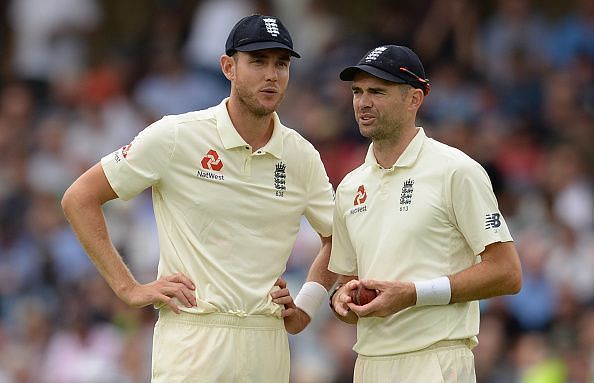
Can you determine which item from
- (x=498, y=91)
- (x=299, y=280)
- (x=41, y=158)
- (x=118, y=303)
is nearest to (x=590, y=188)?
(x=498, y=91)

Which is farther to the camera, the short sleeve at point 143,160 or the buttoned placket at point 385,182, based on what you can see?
the short sleeve at point 143,160

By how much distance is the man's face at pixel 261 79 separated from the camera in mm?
6988

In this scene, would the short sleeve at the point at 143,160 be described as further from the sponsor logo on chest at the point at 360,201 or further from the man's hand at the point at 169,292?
the sponsor logo on chest at the point at 360,201

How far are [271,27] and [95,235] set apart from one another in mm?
1354

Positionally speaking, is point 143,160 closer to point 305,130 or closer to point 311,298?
point 311,298

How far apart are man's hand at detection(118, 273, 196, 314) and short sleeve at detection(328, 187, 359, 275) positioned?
0.78 meters

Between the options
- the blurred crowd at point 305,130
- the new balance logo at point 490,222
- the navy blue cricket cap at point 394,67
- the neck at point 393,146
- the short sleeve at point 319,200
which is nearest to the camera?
the new balance logo at point 490,222

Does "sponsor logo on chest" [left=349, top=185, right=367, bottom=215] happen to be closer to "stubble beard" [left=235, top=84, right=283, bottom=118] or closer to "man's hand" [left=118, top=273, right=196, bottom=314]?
"stubble beard" [left=235, top=84, right=283, bottom=118]

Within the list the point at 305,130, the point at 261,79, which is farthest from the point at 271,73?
the point at 305,130

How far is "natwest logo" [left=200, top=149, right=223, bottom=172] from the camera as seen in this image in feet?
23.0

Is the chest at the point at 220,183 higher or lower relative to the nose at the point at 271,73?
lower

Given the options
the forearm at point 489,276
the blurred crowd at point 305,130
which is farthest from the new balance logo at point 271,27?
the blurred crowd at point 305,130

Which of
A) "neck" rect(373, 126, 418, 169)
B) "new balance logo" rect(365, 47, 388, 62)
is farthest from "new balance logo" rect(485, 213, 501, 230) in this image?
"new balance logo" rect(365, 47, 388, 62)

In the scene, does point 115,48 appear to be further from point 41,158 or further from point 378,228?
point 378,228
